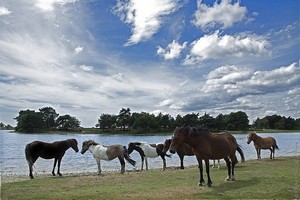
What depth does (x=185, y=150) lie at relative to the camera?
20406mm

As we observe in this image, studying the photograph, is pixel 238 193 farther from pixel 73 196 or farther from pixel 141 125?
pixel 141 125

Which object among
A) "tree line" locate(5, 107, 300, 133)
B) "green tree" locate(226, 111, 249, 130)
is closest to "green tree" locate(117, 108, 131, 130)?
"tree line" locate(5, 107, 300, 133)

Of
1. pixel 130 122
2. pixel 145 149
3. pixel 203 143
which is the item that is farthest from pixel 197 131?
pixel 130 122

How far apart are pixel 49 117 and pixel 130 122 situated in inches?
1359

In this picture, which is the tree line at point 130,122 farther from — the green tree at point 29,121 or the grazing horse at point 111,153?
the grazing horse at point 111,153

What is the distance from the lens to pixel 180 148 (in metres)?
12.6

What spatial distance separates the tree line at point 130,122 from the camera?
330 feet

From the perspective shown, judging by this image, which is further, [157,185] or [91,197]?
[157,185]

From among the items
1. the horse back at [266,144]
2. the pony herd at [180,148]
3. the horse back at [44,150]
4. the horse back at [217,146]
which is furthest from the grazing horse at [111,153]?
the horse back at [266,144]

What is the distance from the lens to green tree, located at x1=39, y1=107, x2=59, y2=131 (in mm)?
129625

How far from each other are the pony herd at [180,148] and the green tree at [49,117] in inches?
4457

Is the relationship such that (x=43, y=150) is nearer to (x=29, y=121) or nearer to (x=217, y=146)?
(x=217, y=146)

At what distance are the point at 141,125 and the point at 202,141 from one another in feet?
322

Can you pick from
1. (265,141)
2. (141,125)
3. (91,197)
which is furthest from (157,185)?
(141,125)
